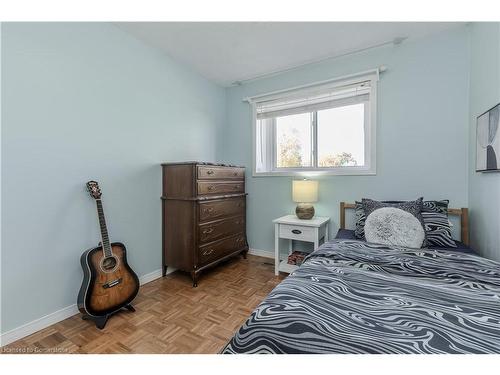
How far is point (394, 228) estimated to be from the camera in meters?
1.80

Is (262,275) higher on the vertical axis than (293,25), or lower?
lower

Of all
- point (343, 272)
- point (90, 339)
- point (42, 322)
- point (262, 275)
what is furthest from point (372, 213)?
point (42, 322)

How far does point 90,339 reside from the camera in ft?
5.00

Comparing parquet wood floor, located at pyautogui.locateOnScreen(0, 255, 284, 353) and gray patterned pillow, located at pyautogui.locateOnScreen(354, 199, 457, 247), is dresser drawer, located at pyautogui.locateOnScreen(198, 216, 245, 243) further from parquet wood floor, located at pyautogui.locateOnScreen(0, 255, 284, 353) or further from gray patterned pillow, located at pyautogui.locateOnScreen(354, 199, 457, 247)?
gray patterned pillow, located at pyautogui.locateOnScreen(354, 199, 457, 247)

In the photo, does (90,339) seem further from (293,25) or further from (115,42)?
(293,25)

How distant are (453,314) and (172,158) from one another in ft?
8.48

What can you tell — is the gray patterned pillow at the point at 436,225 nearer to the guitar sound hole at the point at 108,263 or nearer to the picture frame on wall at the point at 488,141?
the picture frame on wall at the point at 488,141

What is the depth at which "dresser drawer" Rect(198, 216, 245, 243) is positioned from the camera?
238 centimetres

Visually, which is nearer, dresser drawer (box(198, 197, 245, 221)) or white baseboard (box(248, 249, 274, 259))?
dresser drawer (box(198, 197, 245, 221))

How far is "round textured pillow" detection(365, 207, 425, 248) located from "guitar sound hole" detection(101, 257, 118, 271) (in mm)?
2082

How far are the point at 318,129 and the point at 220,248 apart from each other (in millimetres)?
1908

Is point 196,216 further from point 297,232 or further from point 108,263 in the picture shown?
point 297,232

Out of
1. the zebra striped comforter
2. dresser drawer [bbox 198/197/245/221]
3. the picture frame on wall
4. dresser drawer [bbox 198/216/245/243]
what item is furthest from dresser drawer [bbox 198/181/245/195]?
the picture frame on wall

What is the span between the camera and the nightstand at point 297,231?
7.91 feet
